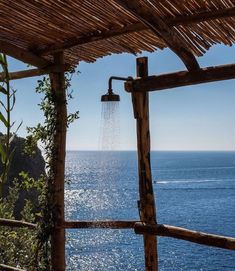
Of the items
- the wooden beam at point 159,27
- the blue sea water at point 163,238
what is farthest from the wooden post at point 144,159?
the blue sea water at point 163,238

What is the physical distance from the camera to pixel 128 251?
31344 mm

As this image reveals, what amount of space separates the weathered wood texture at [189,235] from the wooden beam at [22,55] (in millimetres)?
1855

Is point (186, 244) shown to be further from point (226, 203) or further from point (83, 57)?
point (83, 57)

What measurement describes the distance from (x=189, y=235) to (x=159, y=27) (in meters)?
1.61

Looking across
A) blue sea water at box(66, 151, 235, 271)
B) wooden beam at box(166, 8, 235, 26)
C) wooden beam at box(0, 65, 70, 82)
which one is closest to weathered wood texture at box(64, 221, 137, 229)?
wooden beam at box(0, 65, 70, 82)

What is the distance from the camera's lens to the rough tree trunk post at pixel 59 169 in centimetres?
411

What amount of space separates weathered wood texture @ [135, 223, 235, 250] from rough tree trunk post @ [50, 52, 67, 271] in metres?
1.12

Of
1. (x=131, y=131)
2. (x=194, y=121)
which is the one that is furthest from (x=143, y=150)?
(x=194, y=121)

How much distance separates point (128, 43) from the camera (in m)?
3.64

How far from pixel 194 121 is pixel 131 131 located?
101087 mm

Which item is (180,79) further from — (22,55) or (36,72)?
(36,72)

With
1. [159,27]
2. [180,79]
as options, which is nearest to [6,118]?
[159,27]

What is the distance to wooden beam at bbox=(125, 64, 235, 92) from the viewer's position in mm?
2912

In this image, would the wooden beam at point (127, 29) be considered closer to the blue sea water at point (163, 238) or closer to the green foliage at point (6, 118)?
the green foliage at point (6, 118)
